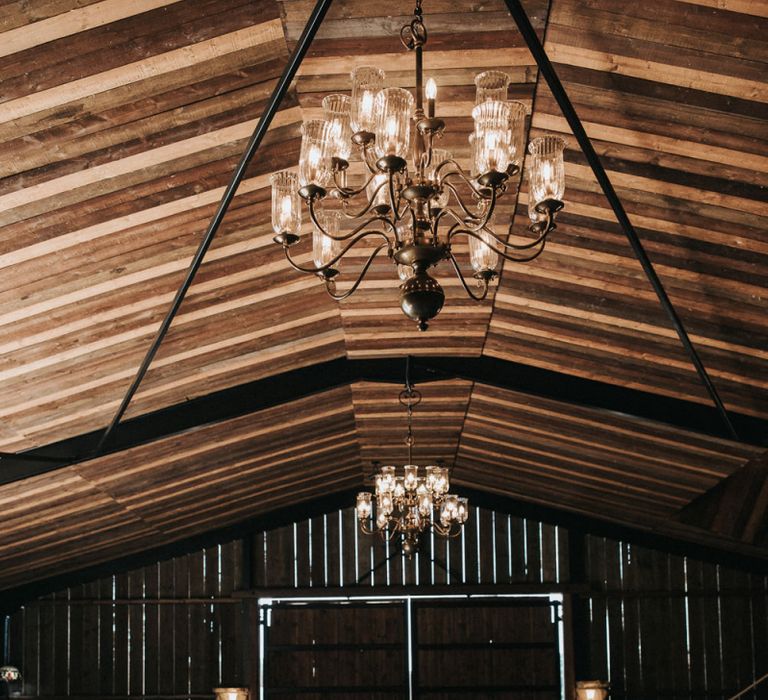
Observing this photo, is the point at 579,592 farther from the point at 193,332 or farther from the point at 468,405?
the point at 193,332

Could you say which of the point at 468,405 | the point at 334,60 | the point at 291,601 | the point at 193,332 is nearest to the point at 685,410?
the point at 468,405

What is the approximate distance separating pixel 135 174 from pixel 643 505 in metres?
7.40

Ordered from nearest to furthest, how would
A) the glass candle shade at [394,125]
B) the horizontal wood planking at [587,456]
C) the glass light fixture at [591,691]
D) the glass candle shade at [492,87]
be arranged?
the glass candle shade at [394,125] → the glass candle shade at [492,87] → the horizontal wood planking at [587,456] → the glass light fixture at [591,691]

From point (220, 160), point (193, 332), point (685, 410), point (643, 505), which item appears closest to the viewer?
point (220, 160)

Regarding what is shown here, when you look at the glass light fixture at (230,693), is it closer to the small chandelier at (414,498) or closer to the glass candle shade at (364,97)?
the small chandelier at (414,498)

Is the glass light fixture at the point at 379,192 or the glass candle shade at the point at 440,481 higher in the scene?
the glass light fixture at the point at 379,192

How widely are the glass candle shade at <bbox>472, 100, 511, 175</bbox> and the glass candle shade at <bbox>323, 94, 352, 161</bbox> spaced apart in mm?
424

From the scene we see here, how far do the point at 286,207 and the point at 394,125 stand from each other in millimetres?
609

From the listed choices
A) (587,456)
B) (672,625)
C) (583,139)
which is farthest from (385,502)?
(672,625)

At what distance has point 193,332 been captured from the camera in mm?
5789

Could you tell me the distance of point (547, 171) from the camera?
9.41ft

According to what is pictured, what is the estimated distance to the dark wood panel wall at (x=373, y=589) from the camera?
37.5 feet

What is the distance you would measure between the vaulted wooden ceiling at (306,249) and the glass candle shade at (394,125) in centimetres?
114

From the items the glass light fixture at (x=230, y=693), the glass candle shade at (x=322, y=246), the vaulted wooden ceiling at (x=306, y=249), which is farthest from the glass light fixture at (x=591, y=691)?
the glass candle shade at (x=322, y=246)
